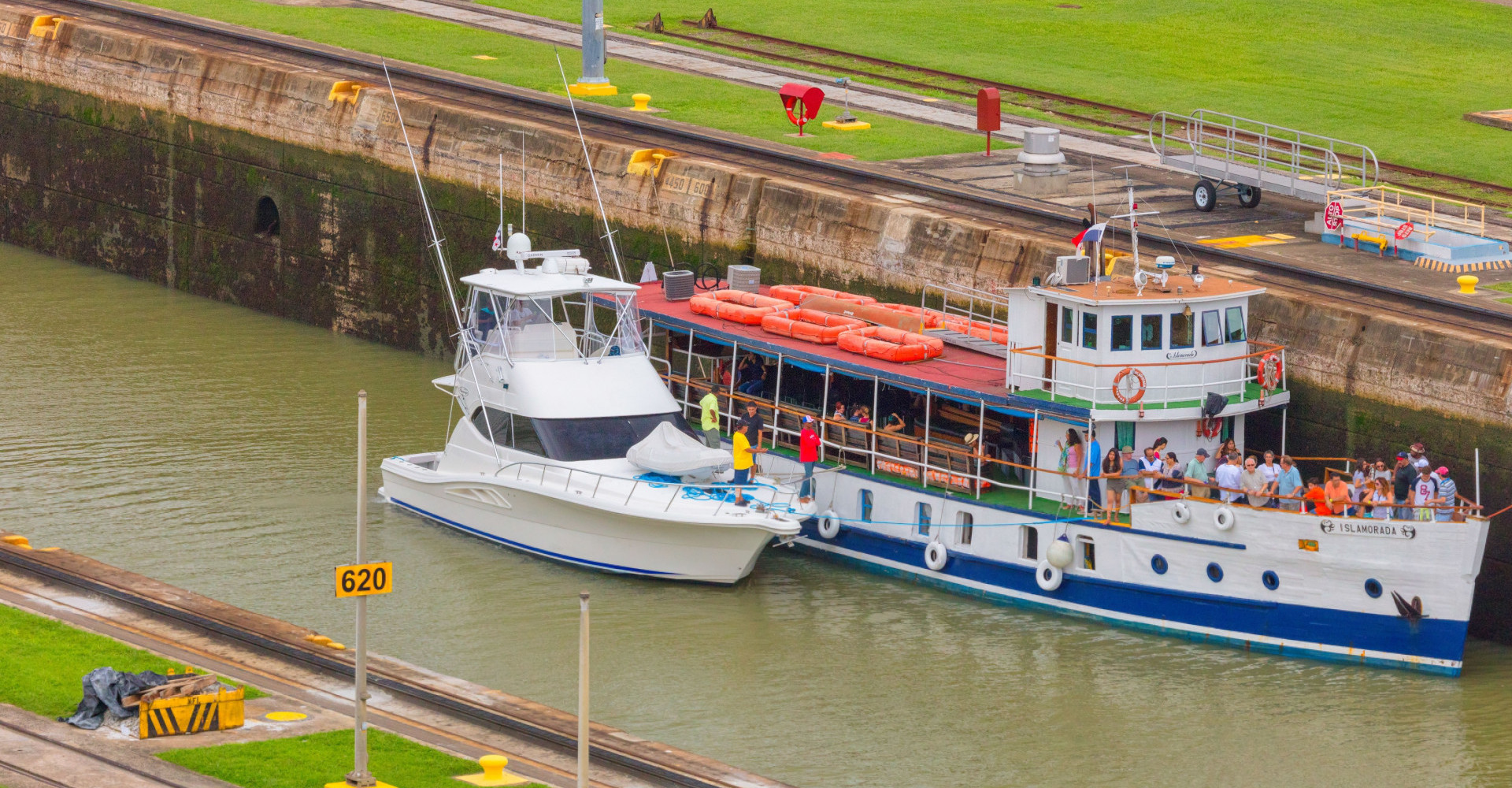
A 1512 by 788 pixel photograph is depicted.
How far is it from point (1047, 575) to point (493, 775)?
10298mm

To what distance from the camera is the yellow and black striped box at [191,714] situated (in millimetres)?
21328

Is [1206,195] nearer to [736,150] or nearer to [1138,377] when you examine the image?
[736,150]

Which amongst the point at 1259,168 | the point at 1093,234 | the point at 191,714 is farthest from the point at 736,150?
the point at 191,714

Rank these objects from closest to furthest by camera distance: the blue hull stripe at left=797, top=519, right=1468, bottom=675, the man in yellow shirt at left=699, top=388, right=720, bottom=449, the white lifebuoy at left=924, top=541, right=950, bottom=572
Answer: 1. the blue hull stripe at left=797, top=519, right=1468, bottom=675
2. the white lifebuoy at left=924, top=541, right=950, bottom=572
3. the man in yellow shirt at left=699, top=388, right=720, bottom=449

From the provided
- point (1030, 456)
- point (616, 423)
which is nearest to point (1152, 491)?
point (1030, 456)

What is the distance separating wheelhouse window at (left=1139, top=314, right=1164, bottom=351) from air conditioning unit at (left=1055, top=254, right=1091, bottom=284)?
1.48 m

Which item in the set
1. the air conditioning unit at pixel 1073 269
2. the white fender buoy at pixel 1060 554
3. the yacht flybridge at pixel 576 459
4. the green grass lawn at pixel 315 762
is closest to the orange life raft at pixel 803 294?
the yacht flybridge at pixel 576 459

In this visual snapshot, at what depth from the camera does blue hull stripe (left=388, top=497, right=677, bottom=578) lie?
97.5ft

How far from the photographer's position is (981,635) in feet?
92.3

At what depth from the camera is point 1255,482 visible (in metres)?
27.4

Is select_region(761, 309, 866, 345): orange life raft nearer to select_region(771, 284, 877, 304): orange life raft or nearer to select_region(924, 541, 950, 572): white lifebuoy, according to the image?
select_region(771, 284, 877, 304): orange life raft

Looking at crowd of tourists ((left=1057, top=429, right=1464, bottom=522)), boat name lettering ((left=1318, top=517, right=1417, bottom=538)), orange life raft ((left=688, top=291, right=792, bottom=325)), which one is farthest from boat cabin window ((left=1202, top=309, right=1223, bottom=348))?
orange life raft ((left=688, top=291, right=792, bottom=325))

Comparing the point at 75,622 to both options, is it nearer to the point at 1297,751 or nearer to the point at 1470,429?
the point at 1297,751

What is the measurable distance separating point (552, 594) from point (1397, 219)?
52.2ft
